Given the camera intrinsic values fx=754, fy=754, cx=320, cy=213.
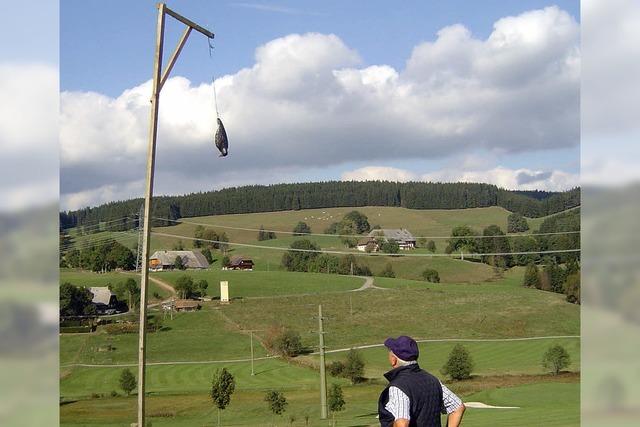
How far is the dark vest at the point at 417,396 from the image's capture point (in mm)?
2859

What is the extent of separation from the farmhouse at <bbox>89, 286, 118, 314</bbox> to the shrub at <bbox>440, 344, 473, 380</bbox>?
10884mm

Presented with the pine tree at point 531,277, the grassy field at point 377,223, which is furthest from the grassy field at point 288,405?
the grassy field at point 377,223

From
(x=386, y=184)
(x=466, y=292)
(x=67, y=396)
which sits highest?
(x=386, y=184)

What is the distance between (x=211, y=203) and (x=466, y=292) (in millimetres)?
10642

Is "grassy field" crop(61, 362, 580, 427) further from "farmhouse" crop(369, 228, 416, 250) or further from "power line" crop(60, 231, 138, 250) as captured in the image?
"farmhouse" crop(369, 228, 416, 250)

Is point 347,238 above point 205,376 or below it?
above

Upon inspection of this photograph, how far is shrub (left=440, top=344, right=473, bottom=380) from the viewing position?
22.5m

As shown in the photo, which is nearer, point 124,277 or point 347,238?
point 124,277

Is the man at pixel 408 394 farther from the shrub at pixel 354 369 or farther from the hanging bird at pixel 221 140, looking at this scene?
the shrub at pixel 354 369

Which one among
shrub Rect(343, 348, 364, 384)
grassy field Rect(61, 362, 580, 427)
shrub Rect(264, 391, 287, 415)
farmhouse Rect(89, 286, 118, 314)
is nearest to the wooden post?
grassy field Rect(61, 362, 580, 427)

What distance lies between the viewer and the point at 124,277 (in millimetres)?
26172

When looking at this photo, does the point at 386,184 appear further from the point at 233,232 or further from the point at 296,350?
the point at 296,350

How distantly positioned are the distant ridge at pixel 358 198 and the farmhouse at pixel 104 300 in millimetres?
3781

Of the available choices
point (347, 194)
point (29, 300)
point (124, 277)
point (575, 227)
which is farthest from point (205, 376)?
point (29, 300)
